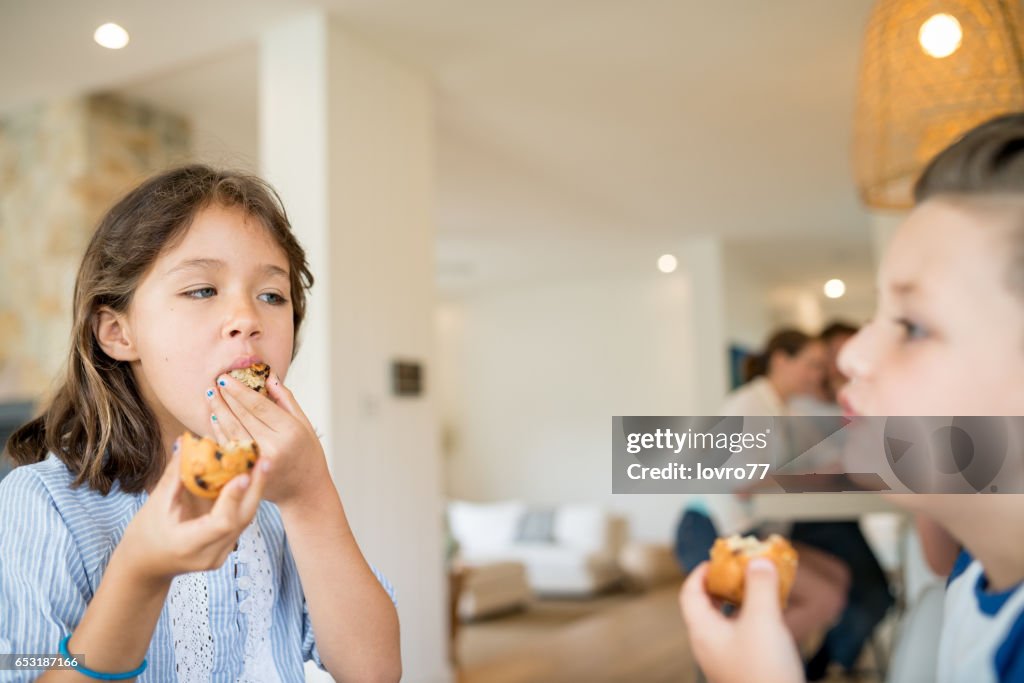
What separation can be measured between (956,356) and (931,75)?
42.9 inches

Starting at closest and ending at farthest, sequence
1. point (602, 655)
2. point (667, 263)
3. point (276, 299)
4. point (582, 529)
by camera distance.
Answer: point (276, 299)
point (602, 655)
point (582, 529)
point (667, 263)

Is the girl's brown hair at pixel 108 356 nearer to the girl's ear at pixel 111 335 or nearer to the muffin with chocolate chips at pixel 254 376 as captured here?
the girl's ear at pixel 111 335

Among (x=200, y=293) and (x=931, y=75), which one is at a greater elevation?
(x=931, y=75)

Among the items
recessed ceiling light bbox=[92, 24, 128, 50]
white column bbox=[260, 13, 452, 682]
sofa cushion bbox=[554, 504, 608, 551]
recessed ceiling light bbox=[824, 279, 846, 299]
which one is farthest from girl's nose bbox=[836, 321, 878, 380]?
recessed ceiling light bbox=[824, 279, 846, 299]

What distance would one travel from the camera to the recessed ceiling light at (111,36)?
2986 mm

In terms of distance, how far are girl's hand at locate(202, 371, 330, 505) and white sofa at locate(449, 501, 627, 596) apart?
567 centimetres

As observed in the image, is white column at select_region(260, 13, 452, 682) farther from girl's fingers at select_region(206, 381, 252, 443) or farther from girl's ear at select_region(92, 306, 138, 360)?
girl's fingers at select_region(206, 381, 252, 443)

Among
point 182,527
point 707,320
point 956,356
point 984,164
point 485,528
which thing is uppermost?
point 707,320

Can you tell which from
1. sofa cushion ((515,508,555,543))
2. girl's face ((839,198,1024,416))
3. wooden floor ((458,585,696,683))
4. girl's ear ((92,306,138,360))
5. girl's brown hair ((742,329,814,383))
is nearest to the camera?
girl's face ((839,198,1024,416))

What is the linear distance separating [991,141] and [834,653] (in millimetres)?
3464

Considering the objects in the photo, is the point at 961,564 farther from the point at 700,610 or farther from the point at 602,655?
the point at 602,655

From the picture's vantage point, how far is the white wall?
8.31m

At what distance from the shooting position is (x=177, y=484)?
54 centimetres

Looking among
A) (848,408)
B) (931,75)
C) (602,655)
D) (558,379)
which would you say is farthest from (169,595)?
(558,379)
